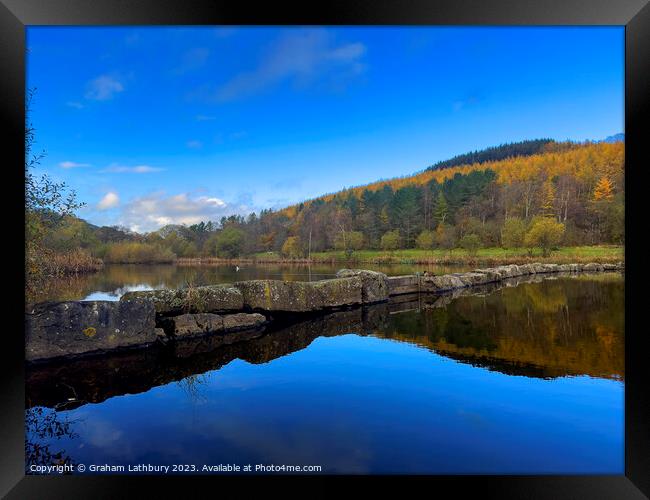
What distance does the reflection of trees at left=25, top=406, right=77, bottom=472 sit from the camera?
2691 mm

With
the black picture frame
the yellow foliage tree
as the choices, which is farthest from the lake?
the yellow foliage tree

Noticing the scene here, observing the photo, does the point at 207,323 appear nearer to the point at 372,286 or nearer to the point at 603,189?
the point at 372,286

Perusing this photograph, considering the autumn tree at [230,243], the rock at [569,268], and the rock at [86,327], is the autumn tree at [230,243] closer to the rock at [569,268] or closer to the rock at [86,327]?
the rock at [86,327]

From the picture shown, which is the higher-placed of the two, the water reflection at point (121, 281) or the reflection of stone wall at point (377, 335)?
the water reflection at point (121, 281)

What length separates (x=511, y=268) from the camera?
16516 mm

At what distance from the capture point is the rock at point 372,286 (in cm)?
949

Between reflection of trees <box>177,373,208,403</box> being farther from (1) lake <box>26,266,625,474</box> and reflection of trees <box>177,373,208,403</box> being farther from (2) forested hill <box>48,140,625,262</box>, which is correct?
(2) forested hill <box>48,140,625,262</box>

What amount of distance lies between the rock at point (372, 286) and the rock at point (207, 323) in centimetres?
346

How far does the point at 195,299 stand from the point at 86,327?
1.74 m

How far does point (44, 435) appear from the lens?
113 inches

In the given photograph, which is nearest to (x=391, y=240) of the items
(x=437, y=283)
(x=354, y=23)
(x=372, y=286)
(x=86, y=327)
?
(x=437, y=283)

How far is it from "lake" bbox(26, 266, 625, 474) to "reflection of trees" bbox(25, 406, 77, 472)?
1 centimetres

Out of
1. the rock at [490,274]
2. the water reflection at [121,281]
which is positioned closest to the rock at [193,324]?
the water reflection at [121,281]

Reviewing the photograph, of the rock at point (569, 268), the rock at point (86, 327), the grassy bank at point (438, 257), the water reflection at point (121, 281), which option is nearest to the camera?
the rock at point (86, 327)
